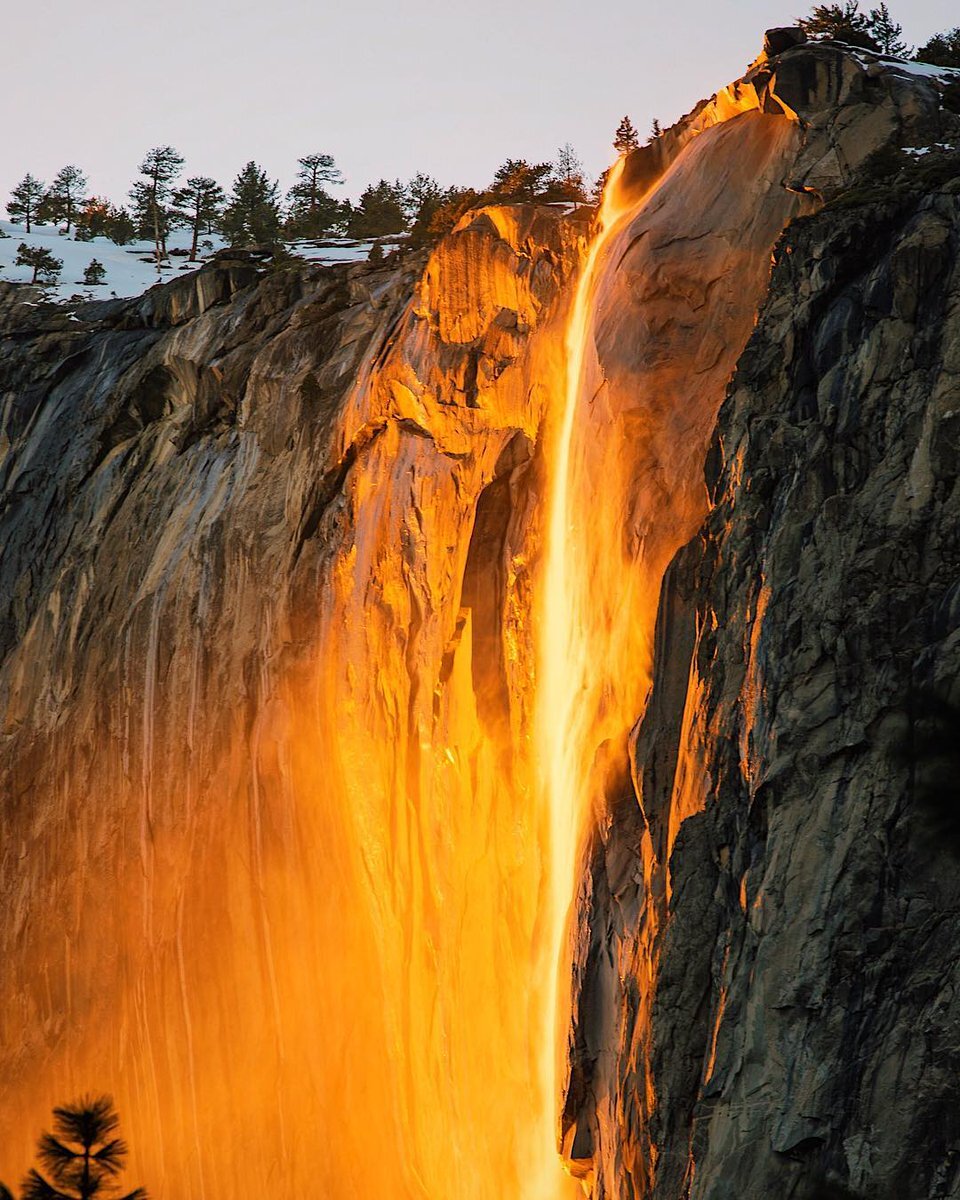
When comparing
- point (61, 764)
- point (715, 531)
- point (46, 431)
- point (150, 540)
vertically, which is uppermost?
point (46, 431)

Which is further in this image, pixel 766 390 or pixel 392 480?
pixel 392 480

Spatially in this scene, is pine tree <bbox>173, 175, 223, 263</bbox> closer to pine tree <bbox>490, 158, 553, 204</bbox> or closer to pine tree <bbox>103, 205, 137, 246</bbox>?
pine tree <bbox>103, 205, 137, 246</bbox>

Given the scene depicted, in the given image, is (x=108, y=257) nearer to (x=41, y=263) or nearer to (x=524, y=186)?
(x=41, y=263)

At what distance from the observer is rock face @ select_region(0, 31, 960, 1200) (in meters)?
11.7

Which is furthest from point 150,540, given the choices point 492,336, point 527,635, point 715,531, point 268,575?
point 715,531

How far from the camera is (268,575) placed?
27.5 meters

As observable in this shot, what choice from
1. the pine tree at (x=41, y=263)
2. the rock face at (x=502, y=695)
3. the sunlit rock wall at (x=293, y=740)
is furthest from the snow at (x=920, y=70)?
the pine tree at (x=41, y=263)

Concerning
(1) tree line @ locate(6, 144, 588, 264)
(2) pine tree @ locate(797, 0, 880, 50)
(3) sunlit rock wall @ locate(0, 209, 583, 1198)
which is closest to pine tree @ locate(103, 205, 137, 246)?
(1) tree line @ locate(6, 144, 588, 264)

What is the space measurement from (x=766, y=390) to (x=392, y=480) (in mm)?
11396

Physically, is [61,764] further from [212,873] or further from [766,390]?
[766,390]

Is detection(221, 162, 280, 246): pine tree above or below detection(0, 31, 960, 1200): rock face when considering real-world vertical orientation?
above

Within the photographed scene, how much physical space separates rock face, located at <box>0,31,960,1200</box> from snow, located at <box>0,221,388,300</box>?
13.4 m

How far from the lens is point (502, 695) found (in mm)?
21500

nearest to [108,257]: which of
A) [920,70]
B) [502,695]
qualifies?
[502,695]
